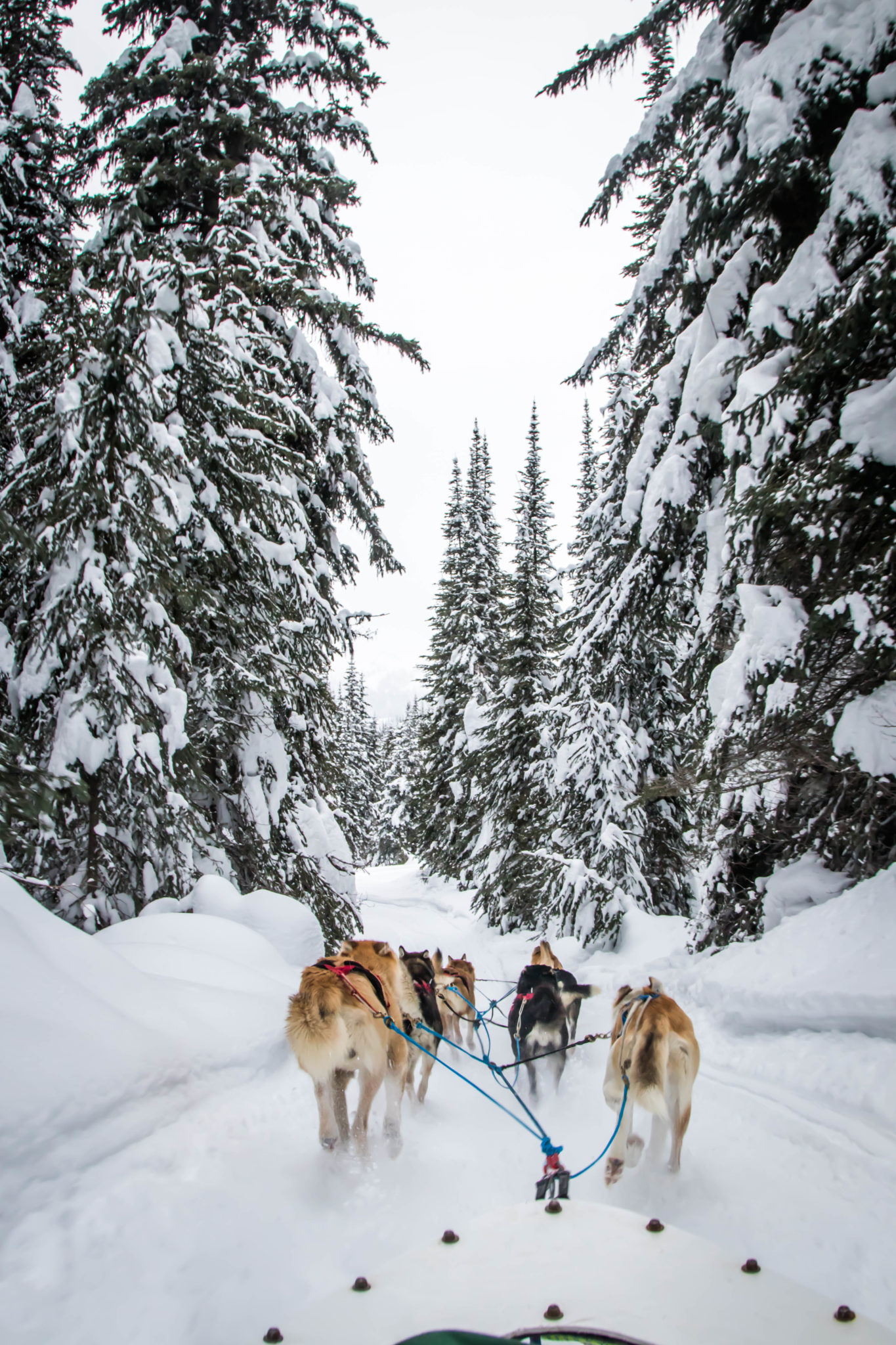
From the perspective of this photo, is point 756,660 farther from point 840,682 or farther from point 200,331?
point 200,331

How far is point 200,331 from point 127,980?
6.43m

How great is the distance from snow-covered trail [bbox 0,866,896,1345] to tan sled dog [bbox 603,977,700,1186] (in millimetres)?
179

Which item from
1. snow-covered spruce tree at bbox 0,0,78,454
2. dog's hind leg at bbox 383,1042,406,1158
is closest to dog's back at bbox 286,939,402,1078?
dog's hind leg at bbox 383,1042,406,1158

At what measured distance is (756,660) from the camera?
14.5ft

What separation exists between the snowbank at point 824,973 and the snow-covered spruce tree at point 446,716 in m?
15.1

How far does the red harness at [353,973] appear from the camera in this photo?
3.32 meters

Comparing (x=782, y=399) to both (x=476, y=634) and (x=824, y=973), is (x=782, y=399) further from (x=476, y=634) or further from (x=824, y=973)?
(x=476, y=634)

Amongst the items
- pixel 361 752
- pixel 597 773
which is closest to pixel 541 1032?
pixel 597 773

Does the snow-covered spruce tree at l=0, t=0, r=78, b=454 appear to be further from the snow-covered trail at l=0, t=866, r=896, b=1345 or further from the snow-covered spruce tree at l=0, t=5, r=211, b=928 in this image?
the snow-covered trail at l=0, t=866, r=896, b=1345

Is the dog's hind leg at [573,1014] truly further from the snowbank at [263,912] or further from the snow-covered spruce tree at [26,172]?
the snow-covered spruce tree at [26,172]

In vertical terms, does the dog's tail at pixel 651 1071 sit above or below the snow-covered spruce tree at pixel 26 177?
below

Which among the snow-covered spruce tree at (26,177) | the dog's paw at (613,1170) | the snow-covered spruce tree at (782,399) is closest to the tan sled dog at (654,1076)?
the dog's paw at (613,1170)

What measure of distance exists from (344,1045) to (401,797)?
33.1 m

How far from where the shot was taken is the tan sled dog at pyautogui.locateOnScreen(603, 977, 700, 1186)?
3.04m
